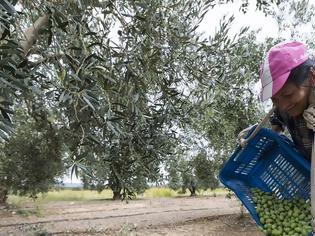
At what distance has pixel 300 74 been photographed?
1.49 metres

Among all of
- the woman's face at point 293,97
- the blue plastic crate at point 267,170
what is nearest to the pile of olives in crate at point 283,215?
the blue plastic crate at point 267,170

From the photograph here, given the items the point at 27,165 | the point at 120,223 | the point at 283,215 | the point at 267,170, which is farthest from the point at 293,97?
the point at 27,165

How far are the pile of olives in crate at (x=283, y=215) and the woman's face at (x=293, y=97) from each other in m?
0.47

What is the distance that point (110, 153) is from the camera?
111 inches

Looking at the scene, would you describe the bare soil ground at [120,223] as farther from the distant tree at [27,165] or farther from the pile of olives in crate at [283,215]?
the pile of olives in crate at [283,215]

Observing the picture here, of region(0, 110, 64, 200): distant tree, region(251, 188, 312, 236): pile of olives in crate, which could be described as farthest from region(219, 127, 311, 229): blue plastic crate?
region(0, 110, 64, 200): distant tree

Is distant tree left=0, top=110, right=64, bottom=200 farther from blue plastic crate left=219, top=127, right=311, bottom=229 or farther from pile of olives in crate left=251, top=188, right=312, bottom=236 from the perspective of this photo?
pile of olives in crate left=251, top=188, right=312, bottom=236

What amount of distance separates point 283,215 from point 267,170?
35cm

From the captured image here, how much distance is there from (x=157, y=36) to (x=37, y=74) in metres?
0.90

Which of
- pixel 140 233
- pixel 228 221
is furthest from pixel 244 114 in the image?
pixel 228 221

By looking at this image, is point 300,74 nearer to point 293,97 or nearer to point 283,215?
point 293,97

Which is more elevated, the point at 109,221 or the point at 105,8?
the point at 105,8

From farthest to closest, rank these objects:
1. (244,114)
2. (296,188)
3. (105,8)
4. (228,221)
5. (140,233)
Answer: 1. (228,221)
2. (140,233)
3. (244,114)
4. (105,8)
5. (296,188)

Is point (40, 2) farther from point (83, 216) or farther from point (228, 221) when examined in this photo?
point (83, 216)
